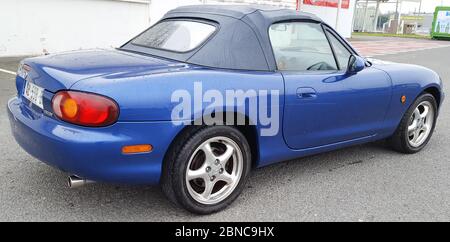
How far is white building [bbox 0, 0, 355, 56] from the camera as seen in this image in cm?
1038

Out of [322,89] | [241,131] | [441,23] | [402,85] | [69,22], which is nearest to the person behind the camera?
[241,131]

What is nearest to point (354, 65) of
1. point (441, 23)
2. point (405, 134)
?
point (405, 134)

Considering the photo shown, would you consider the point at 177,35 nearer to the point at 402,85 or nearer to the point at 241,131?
the point at 241,131

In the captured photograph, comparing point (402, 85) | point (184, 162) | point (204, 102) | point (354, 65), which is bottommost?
point (184, 162)

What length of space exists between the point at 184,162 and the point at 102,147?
1.76ft

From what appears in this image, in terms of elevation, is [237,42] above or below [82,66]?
above

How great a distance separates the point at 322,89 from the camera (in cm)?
332

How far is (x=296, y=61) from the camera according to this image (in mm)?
3422

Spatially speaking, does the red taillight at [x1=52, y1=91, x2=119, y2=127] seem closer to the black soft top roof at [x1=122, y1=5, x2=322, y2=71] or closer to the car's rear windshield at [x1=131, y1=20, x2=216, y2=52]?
the black soft top roof at [x1=122, y1=5, x2=322, y2=71]

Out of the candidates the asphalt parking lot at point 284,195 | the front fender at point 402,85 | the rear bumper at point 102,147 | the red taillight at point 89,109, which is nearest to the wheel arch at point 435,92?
the front fender at point 402,85

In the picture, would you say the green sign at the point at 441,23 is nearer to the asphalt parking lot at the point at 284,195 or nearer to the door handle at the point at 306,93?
the asphalt parking lot at the point at 284,195

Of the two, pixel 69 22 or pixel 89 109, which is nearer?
pixel 89 109

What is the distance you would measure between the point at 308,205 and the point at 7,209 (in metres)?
2.14
